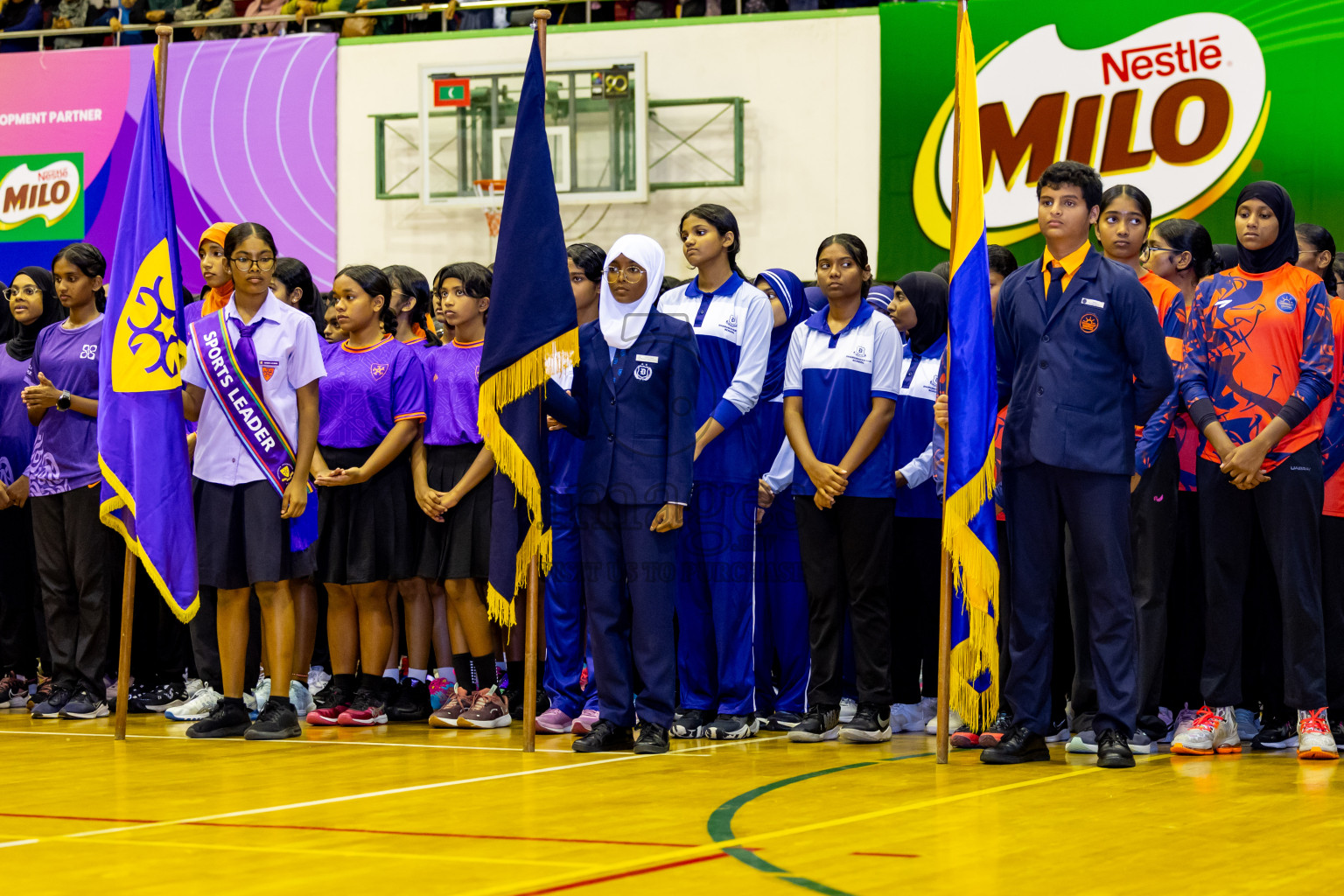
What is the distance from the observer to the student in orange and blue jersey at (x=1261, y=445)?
5.21m

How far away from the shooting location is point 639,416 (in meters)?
5.38

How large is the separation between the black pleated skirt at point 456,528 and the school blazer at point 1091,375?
230 cm

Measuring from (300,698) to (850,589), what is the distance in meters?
2.54

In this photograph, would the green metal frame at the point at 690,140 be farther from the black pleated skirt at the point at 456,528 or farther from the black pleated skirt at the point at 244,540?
the black pleated skirt at the point at 244,540

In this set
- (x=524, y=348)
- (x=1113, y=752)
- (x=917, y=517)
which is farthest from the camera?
(x=917, y=517)

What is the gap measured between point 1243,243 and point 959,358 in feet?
4.11

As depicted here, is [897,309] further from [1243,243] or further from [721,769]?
[721,769]

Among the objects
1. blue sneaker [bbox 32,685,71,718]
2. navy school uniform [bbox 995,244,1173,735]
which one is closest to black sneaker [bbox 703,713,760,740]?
navy school uniform [bbox 995,244,1173,735]

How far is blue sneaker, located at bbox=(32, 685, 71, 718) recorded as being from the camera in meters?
6.55

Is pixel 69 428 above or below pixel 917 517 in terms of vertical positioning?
above

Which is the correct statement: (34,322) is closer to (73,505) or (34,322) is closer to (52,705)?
(73,505)

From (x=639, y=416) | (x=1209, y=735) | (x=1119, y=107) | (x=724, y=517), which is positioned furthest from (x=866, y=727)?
(x=1119, y=107)

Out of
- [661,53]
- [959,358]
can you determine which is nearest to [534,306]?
[959,358]

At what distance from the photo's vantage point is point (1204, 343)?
18.0 feet
